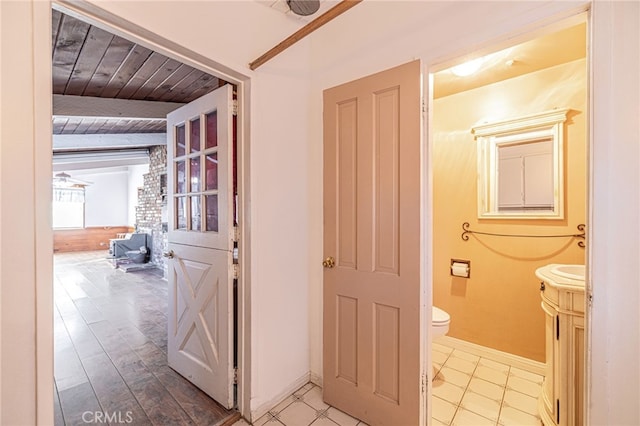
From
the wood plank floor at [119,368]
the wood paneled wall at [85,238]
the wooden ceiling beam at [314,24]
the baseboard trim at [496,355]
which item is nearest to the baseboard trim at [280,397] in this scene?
the wood plank floor at [119,368]

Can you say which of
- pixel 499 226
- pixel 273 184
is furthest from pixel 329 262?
pixel 499 226

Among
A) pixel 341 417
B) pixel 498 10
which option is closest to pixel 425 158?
pixel 498 10

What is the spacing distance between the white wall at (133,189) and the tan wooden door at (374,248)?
933 cm

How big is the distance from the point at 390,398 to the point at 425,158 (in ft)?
4.64

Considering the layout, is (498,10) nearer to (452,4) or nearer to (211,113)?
(452,4)

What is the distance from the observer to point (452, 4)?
4.68 ft

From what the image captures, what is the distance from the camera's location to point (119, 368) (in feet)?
7.74

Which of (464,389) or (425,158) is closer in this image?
(425,158)

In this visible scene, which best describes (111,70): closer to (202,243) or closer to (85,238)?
(202,243)

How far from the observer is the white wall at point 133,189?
9235 mm

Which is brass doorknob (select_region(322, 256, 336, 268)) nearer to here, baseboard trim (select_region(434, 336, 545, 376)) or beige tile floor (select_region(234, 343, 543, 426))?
beige tile floor (select_region(234, 343, 543, 426))

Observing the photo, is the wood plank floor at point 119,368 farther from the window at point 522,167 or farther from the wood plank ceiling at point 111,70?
the window at point 522,167

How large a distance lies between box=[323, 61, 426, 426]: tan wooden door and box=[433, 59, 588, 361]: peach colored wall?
1407 mm

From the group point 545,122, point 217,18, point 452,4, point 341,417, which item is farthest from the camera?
point 545,122
